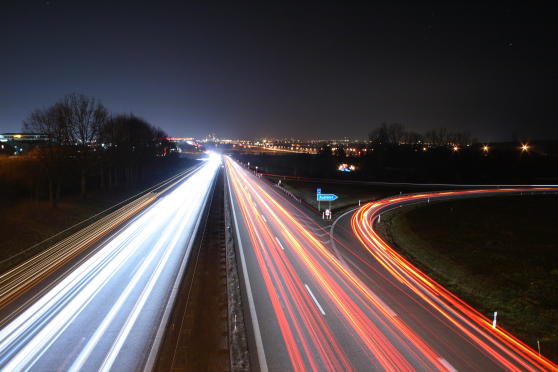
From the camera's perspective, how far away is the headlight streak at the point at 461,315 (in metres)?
11.1

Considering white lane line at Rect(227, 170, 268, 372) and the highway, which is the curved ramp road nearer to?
white lane line at Rect(227, 170, 268, 372)

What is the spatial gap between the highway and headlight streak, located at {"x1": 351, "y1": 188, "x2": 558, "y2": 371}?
0.04m

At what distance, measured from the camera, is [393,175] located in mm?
80312

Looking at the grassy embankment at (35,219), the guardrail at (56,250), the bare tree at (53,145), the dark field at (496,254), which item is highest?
the bare tree at (53,145)

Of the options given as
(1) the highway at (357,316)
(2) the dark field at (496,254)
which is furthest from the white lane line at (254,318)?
(2) the dark field at (496,254)

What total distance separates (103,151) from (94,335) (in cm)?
3902

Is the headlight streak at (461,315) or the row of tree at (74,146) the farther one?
the row of tree at (74,146)

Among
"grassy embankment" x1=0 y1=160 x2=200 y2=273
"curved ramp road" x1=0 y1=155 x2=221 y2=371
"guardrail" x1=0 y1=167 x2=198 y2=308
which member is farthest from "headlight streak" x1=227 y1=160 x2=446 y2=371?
"grassy embankment" x1=0 y1=160 x2=200 y2=273

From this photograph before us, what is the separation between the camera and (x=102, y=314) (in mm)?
13742

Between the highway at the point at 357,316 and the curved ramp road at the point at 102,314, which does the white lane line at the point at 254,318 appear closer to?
the highway at the point at 357,316

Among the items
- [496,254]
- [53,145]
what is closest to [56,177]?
[53,145]

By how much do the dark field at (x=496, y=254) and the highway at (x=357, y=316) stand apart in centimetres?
155

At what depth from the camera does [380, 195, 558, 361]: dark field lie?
14.7 metres

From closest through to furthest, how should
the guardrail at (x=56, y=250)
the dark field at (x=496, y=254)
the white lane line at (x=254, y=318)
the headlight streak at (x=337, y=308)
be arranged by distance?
the white lane line at (x=254, y=318) → the headlight streak at (x=337, y=308) → the dark field at (x=496, y=254) → the guardrail at (x=56, y=250)
